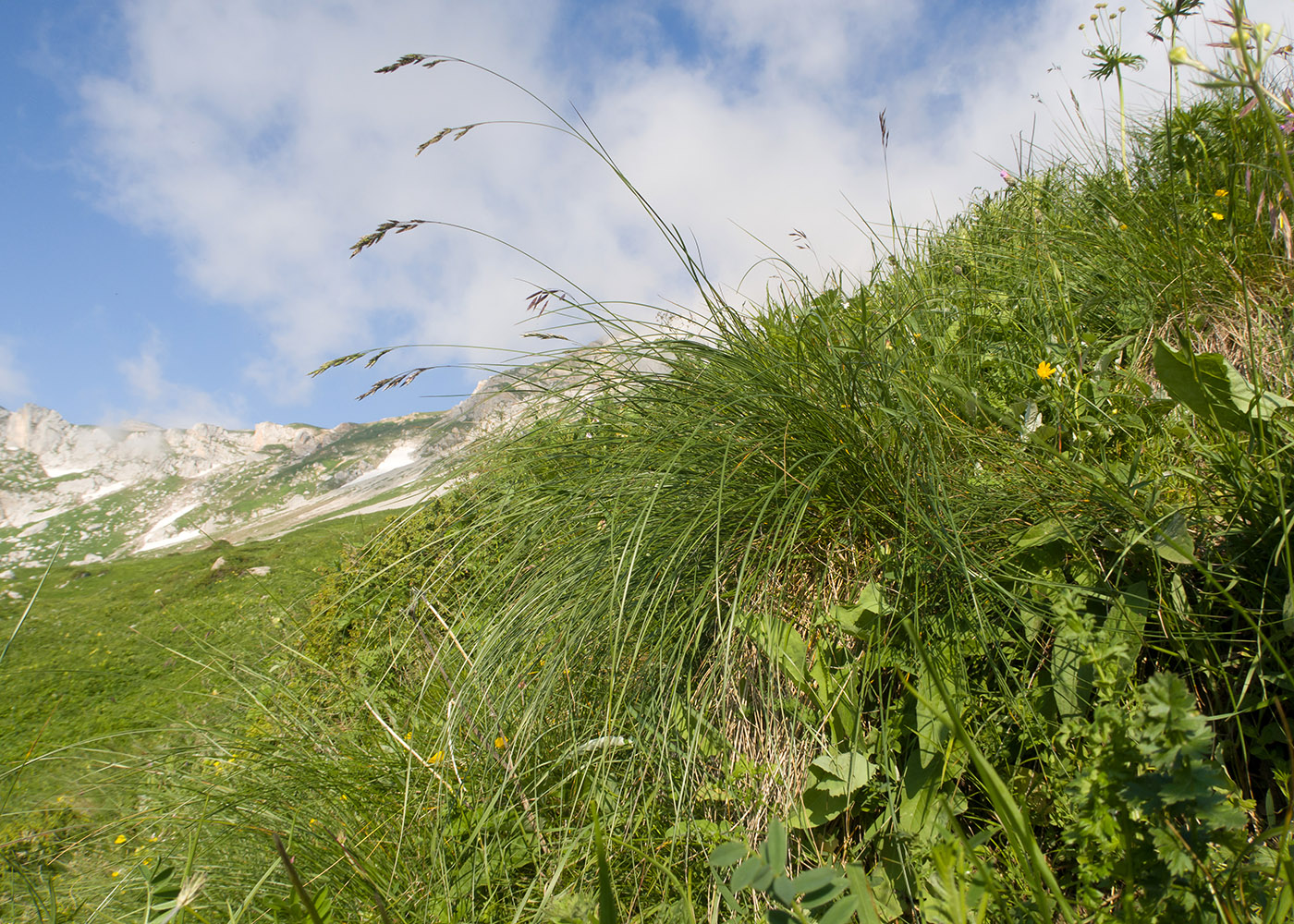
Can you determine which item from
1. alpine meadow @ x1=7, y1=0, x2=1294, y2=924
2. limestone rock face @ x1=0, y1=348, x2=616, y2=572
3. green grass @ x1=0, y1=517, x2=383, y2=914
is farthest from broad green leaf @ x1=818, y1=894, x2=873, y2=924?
limestone rock face @ x1=0, y1=348, x2=616, y2=572

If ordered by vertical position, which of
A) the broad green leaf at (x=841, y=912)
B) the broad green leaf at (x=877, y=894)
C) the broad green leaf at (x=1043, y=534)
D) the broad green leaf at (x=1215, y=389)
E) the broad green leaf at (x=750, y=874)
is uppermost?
the broad green leaf at (x=1215, y=389)

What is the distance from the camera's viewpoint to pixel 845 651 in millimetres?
1495

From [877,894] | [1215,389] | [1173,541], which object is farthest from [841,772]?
[1215,389]

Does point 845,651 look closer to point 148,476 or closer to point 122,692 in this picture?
point 122,692

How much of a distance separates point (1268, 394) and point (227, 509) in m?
118

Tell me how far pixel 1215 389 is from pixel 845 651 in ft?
2.82

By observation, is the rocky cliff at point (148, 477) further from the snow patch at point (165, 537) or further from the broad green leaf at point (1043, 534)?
the broad green leaf at point (1043, 534)

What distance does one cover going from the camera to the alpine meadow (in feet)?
3.37

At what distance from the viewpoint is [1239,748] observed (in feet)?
4.10

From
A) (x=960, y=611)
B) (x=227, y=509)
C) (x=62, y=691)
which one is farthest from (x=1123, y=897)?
(x=227, y=509)

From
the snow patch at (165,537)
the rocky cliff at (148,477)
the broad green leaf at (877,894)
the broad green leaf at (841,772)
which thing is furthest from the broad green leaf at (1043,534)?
the snow patch at (165,537)

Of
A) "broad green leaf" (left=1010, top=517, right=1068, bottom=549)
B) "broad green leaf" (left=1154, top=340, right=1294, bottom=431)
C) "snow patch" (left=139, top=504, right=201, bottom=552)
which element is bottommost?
"broad green leaf" (left=1010, top=517, right=1068, bottom=549)

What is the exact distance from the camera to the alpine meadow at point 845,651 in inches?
40.4

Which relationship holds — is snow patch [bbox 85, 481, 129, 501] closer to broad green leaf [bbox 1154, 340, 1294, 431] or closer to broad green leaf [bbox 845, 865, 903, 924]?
broad green leaf [bbox 845, 865, 903, 924]
